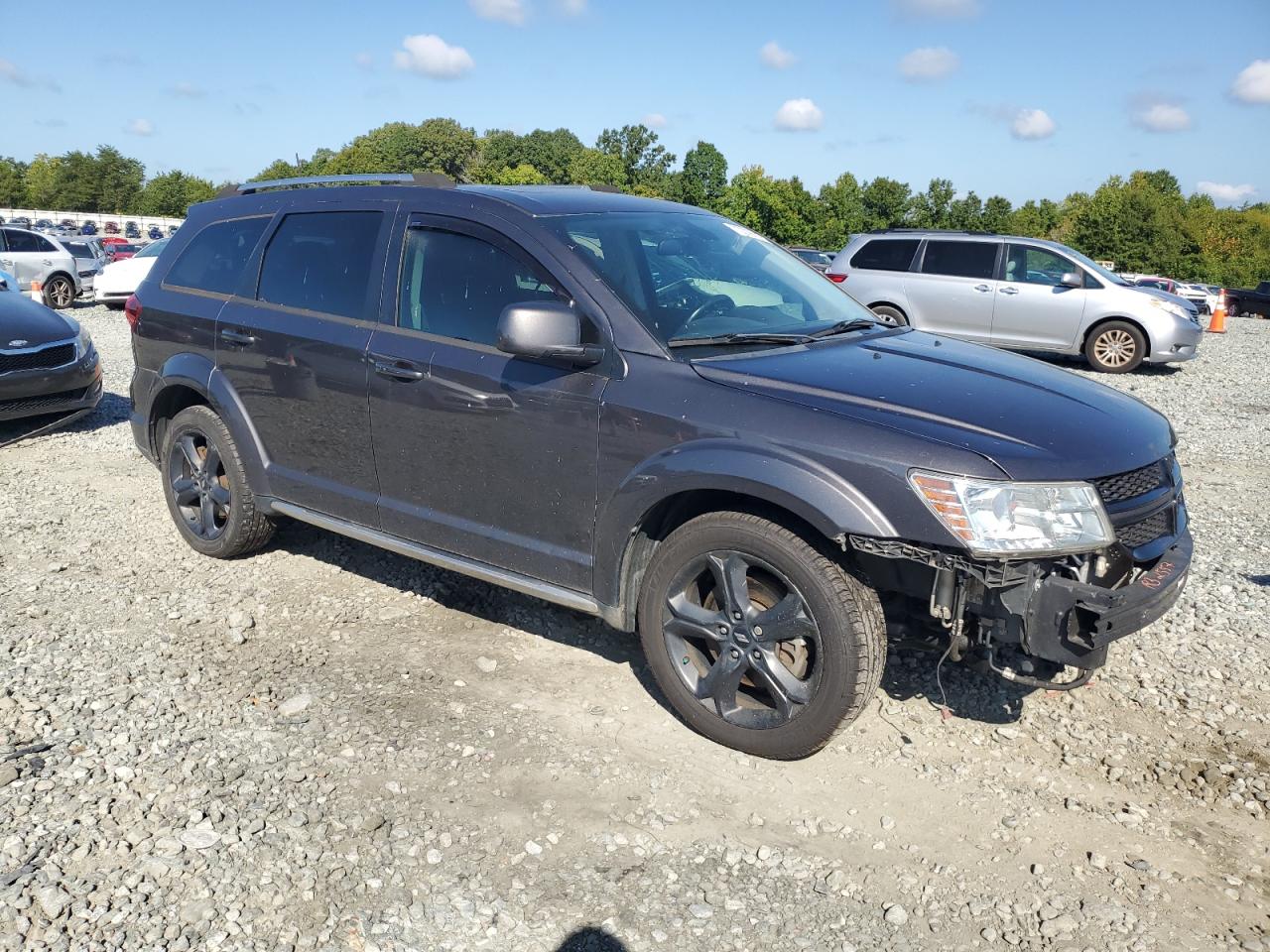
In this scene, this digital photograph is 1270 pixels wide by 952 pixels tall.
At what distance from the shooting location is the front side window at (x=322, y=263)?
4535 mm

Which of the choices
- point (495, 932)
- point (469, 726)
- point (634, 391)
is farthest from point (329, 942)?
point (634, 391)

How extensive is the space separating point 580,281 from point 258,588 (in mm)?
2537

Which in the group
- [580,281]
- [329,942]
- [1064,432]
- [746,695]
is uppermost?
[580,281]

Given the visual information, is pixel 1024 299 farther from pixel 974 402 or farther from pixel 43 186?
pixel 43 186

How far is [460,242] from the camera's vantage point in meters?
4.24

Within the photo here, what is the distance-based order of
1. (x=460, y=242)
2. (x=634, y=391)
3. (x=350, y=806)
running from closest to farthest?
(x=350, y=806) → (x=634, y=391) → (x=460, y=242)

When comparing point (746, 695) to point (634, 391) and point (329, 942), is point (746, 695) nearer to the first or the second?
point (634, 391)

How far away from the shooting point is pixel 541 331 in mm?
3576

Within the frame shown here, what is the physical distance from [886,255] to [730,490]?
1201cm

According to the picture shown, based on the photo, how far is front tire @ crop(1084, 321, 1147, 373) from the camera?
1382cm

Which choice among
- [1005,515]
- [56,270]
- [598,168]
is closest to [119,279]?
[56,270]

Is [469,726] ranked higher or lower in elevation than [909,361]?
lower

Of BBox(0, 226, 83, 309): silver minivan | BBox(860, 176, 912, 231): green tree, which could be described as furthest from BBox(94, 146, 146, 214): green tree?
BBox(0, 226, 83, 309): silver minivan

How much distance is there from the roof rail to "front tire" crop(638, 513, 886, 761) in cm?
206
